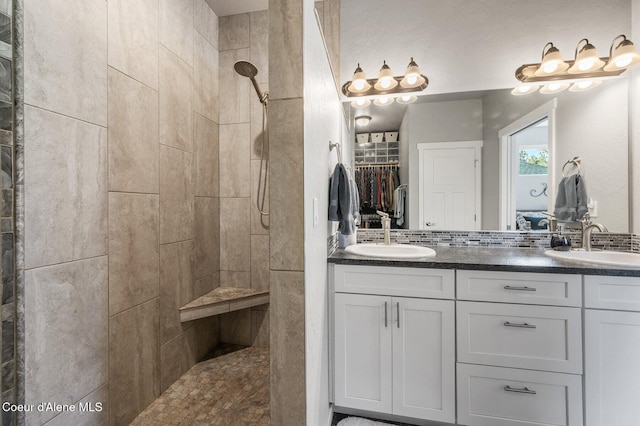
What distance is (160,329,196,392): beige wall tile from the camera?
176 centimetres

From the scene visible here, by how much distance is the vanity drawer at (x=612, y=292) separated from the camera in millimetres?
1287

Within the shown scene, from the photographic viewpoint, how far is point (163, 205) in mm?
1759

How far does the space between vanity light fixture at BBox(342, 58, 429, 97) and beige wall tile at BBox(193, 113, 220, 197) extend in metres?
1.10

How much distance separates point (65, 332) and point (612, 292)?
2434 mm

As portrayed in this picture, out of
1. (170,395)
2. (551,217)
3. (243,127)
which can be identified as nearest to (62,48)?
(243,127)

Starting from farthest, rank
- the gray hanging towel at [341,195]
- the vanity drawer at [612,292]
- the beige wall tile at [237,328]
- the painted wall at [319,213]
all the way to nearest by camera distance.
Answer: the beige wall tile at [237,328], the gray hanging towel at [341,195], the vanity drawer at [612,292], the painted wall at [319,213]

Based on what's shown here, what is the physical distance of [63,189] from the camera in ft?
3.81

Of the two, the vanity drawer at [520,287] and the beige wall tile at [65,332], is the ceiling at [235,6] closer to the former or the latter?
the beige wall tile at [65,332]

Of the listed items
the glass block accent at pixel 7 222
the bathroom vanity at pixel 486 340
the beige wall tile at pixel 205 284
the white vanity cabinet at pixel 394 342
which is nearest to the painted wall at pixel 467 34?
the bathroom vanity at pixel 486 340

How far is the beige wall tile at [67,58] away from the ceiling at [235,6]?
1.09 m

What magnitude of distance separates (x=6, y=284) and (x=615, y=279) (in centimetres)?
249

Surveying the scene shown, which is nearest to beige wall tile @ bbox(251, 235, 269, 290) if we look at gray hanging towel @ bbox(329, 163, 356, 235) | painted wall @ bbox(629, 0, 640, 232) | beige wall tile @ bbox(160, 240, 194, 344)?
beige wall tile @ bbox(160, 240, 194, 344)

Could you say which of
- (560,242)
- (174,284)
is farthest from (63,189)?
(560,242)

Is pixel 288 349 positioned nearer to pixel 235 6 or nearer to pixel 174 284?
pixel 174 284
